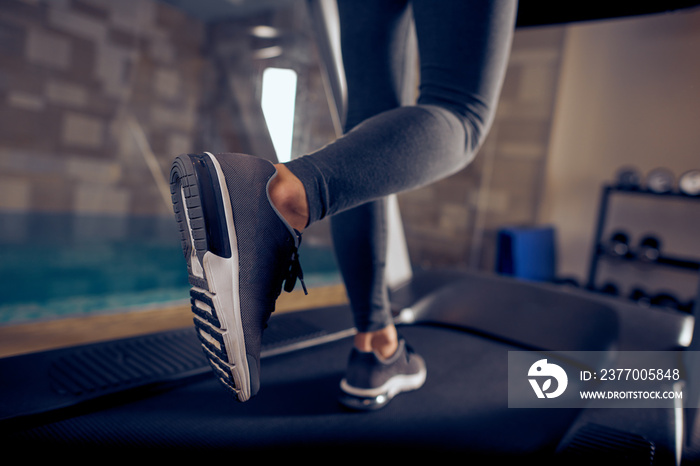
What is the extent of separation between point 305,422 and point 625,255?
2580 mm

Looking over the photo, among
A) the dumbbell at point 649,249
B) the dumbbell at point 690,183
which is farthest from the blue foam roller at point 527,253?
the dumbbell at point 690,183

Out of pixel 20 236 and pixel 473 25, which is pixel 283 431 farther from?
pixel 20 236

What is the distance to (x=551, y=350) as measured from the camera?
1.03 meters

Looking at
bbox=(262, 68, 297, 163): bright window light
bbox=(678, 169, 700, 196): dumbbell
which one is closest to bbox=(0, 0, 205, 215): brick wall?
bbox=(262, 68, 297, 163): bright window light

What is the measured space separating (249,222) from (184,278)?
94.9 inches

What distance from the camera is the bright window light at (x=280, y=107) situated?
211 cm

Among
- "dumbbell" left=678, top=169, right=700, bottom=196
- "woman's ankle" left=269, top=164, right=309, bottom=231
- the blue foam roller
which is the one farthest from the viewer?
the blue foam roller

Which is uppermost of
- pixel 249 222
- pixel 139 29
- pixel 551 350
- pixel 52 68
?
pixel 139 29

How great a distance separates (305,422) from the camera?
0.66 metres

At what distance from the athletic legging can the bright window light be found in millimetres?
1144

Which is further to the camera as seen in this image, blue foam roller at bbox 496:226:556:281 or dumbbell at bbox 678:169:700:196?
blue foam roller at bbox 496:226:556:281

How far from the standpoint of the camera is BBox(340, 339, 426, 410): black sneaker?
71 cm

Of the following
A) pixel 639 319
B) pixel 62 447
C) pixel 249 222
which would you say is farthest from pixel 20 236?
pixel 639 319

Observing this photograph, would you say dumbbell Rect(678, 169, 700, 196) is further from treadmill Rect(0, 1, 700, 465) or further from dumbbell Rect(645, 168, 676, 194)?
treadmill Rect(0, 1, 700, 465)
